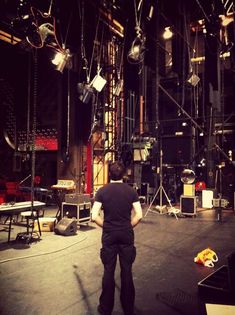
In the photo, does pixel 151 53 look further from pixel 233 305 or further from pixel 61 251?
pixel 233 305

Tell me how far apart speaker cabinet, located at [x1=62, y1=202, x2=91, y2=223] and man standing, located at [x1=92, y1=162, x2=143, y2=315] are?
434 centimetres

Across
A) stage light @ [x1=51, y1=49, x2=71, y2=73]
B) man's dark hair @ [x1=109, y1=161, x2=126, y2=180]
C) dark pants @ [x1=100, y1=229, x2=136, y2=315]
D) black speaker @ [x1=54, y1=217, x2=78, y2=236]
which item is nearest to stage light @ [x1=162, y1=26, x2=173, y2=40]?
stage light @ [x1=51, y1=49, x2=71, y2=73]

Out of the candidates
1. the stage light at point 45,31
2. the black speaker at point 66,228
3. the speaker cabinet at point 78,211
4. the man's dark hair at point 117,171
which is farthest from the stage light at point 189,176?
the man's dark hair at point 117,171

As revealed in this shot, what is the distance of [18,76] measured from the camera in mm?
12758

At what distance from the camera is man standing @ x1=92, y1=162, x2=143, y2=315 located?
2820 millimetres

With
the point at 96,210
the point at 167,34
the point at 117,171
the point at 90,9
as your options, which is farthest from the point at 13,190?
the point at 167,34

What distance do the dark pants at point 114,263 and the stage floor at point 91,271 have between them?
0.25 meters

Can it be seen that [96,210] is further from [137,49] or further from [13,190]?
[13,190]

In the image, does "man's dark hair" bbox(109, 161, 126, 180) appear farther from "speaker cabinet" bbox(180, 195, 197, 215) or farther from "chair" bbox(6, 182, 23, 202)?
"chair" bbox(6, 182, 23, 202)

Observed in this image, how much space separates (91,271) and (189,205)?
5.62 metres

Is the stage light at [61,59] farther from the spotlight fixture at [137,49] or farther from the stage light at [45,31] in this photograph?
the spotlight fixture at [137,49]

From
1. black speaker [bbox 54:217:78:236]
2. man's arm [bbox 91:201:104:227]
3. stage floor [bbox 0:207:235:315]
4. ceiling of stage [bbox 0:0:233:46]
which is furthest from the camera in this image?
black speaker [bbox 54:217:78:236]

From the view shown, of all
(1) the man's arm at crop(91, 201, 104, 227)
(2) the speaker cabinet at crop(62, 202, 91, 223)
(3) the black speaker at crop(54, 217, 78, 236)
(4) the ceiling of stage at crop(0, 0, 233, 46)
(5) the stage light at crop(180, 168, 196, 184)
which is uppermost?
(4) the ceiling of stage at crop(0, 0, 233, 46)

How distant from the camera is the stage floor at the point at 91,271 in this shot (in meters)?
3.17
